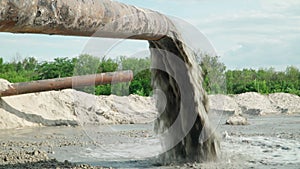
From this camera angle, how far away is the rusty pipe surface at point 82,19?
3529mm

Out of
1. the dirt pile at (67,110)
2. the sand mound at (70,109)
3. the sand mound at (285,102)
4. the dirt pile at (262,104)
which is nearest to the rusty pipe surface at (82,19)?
the sand mound at (70,109)

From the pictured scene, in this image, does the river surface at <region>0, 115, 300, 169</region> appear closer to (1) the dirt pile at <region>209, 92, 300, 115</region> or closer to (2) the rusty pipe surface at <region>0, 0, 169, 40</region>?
(2) the rusty pipe surface at <region>0, 0, 169, 40</region>

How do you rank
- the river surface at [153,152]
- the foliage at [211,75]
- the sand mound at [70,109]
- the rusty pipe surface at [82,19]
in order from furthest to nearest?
the sand mound at [70,109] → the foliage at [211,75] → the river surface at [153,152] → the rusty pipe surface at [82,19]

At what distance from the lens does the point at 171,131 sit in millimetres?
6496

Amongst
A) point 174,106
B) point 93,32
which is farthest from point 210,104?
point 93,32

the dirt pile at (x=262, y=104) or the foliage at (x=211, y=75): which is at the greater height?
the foliage at (x=211, y=75)

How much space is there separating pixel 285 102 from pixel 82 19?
24460mm

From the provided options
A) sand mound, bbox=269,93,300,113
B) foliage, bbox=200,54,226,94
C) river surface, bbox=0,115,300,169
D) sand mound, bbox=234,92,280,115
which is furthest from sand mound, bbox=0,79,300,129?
foliage, bbox=200,54,226,94

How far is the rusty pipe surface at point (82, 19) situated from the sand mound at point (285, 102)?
1989 centimetres

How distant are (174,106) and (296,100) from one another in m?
22.7

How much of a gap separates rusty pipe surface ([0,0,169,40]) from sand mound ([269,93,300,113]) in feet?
65.3

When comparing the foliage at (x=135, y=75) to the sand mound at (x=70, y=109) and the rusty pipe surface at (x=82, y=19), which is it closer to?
the sand mound at (x=70, y=109)

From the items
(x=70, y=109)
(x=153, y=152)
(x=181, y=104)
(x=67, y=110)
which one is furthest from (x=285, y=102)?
(x=181, y=104)

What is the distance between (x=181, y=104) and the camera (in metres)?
6.38
